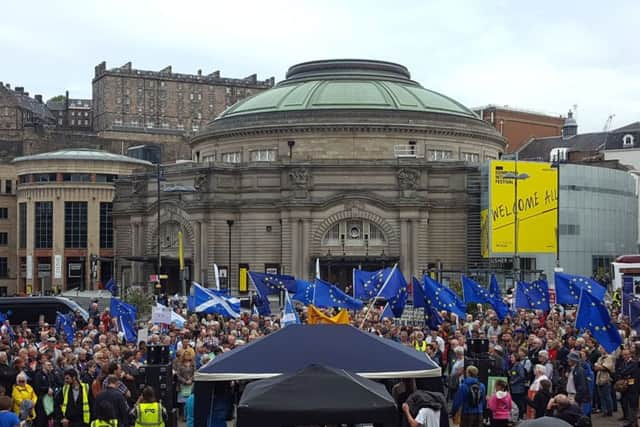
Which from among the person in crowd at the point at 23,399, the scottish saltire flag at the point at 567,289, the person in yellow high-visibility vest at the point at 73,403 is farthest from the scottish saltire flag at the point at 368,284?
the person in crowd at the point at 23,399

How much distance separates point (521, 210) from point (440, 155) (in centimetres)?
1061

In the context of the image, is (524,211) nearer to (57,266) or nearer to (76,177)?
(76,177)

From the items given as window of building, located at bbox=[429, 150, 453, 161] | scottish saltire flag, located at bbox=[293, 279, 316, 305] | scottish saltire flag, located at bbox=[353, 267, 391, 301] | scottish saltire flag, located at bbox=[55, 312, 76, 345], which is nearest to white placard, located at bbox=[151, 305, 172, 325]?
scottish saltire flag, located at bbox=[55, 312, 76, 345]

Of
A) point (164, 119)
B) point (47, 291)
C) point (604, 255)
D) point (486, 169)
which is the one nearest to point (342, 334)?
point (486, 169)

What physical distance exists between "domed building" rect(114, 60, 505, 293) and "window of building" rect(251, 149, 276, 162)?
160 mm

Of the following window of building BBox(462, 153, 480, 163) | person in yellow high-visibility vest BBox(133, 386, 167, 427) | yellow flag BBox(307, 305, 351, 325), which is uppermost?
window of building BBox(462, 153, 480, 163)

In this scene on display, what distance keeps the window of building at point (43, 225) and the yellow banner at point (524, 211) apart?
44117 millimetres

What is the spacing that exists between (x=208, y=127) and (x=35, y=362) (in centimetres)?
7028

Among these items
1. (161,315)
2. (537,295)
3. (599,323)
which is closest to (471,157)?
(537,295)

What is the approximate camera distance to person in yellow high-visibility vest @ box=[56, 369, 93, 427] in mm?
18844

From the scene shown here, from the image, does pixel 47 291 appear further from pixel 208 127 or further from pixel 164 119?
pixel 164 119

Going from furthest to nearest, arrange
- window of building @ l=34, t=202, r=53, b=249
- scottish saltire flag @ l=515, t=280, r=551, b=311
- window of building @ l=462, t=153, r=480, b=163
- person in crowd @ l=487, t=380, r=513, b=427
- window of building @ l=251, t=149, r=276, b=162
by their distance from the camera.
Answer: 1. window of building @ l=34, t=202, r=53, b=249
2. window of building @ l=462, t=153, r=480, b=163
3. window of building @ l=251, t=149, r=276, b=162
4. scottish saltire flag @ l=515, t=280, r=551, b=311
5. person in crowd @ l=487, t=380, r=513, b=427

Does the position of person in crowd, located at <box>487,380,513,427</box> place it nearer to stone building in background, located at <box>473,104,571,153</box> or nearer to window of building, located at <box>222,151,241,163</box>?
window of building, located at <box>222,151,241,163</box>

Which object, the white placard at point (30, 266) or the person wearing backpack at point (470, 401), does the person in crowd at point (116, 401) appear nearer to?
the person wearing backpack at point (470, 401)
